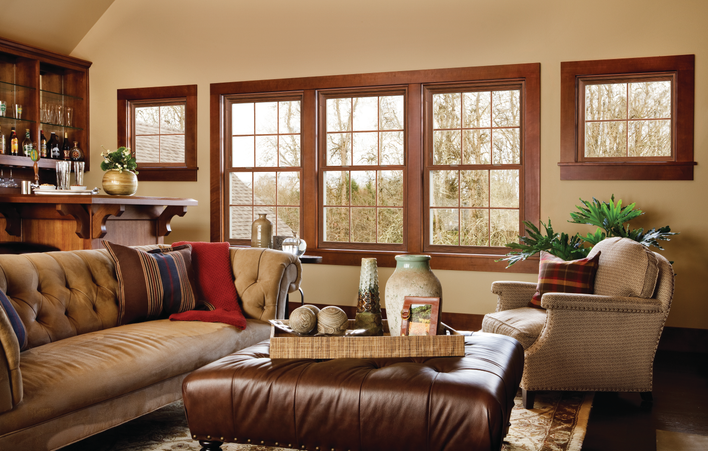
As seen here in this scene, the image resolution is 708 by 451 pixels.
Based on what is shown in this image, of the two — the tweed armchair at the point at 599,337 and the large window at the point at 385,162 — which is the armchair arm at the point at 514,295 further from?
the large window at the point at 385,162

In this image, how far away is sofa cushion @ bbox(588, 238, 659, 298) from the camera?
340cm

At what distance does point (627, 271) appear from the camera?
3.48 m

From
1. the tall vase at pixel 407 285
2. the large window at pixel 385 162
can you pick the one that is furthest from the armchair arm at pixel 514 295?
the tall vase at pixel 407 285

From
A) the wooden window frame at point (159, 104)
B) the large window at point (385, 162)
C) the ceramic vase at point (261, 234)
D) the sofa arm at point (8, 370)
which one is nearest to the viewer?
the sofa arm at point (8, 370)

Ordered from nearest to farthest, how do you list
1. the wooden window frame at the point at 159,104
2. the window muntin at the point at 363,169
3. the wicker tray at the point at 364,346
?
the wicker tray at the point at 364,346, the window muntin at the point at 363,169, the wooden window frame at the point at 159,104

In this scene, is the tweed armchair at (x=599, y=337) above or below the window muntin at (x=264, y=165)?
below

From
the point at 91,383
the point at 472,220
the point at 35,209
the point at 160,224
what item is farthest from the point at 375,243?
the point at 91,383

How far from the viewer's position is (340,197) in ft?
18.9

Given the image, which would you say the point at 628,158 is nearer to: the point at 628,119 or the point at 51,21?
the point at 628,119

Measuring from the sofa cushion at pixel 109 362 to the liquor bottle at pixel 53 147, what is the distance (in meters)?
3.84

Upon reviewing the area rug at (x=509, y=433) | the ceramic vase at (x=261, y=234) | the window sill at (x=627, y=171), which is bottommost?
the area rug at (x=509, y=433)

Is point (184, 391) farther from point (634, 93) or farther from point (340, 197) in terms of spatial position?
point (634, 93)

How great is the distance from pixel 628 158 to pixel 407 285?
3.30 metres

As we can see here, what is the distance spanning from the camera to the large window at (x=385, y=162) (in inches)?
206
